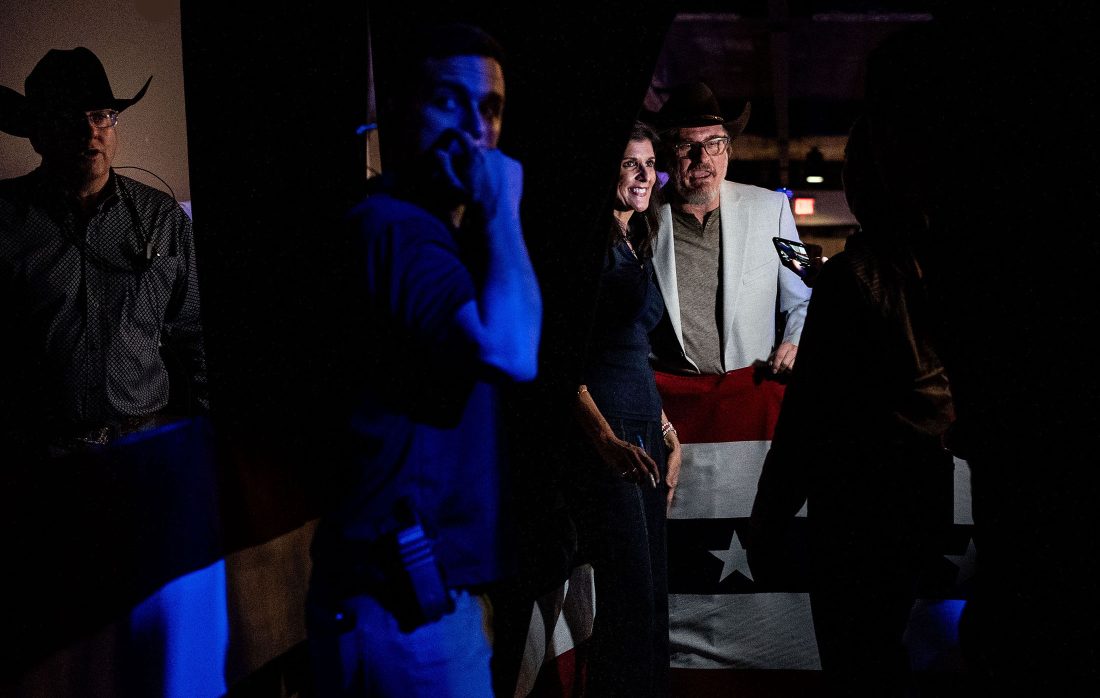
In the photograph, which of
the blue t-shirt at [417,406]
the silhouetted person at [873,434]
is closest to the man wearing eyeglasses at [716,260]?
the silhouetted person at [873,434]

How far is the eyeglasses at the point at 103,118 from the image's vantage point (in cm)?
213

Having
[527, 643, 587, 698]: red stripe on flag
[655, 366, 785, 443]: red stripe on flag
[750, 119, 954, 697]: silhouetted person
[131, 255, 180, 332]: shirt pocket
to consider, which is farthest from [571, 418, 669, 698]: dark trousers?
[131, 255, 180, 332]: shirt pocket

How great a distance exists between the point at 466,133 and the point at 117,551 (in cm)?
97

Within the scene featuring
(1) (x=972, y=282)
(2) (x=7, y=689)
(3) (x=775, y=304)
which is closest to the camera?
(2) (x=7, y=689)

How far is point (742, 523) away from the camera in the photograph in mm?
3262

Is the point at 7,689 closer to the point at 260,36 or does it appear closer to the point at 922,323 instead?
the point at 260,36

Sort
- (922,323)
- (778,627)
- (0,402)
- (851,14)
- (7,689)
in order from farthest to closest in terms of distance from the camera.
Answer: (851,14) < (778,627) < (922,323) < (0,402) < (7,689)

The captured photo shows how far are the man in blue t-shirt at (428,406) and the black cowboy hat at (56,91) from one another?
112 cm

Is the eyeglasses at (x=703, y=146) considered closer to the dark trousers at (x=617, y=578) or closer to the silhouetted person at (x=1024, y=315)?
the dark trousers at (x=617, y=578)

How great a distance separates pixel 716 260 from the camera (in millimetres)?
3326

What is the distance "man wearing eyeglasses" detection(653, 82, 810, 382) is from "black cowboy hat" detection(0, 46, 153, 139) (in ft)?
6.14

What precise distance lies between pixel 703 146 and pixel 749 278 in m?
0.54

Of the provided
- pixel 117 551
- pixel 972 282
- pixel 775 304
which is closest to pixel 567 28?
pixel 972 282

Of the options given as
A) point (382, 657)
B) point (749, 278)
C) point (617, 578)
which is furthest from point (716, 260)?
point (382, 657)
